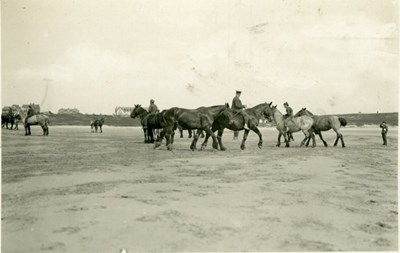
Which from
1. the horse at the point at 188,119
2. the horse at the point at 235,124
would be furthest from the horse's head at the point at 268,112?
the horse at the point at 188,119

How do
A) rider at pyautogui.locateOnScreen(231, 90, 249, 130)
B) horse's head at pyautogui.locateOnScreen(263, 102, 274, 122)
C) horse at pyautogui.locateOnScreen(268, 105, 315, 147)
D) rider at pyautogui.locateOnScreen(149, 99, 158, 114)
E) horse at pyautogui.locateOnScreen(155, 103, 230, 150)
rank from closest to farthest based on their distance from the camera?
horse at pyautogui.locateOnScreen(155, 103, 230, 150) < rider at pyautogui.locateOnScreen(231, 90, 249, 130) < horse's head at pyautogui.locateOnScreen(263, 102, 274, 122) < horse at pyautogui.locateOnScreen(268, 105, 315, 147) < rider at pyautogui.locateOnScreen(149, 99, 158, 114)

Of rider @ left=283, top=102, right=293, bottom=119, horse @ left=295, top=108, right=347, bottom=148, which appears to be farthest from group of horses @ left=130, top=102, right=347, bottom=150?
rider @ left=283, top=102, right=293, bottom=119

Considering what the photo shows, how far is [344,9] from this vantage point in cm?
1080

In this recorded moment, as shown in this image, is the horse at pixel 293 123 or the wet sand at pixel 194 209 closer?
the wet sand at pixel 194 209

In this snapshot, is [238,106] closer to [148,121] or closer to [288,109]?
[288,109]

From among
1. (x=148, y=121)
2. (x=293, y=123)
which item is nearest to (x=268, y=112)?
(x=293, y=123)

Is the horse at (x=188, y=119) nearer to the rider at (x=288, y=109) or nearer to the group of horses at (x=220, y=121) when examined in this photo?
the group of horses at (x=220, y=121)

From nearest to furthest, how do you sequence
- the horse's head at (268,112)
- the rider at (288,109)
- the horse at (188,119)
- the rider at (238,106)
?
1. the horse at (188,119)
2. the rider at (238,106)
3. the horse's head at (268,112)
4. the rider at (288,109)

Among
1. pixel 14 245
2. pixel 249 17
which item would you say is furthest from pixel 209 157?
pixel 14 245

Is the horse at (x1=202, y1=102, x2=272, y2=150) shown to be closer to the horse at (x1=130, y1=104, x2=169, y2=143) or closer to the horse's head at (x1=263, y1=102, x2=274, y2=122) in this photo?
the horse's head at (x1=263, y1=102, x2=274, y2=122)

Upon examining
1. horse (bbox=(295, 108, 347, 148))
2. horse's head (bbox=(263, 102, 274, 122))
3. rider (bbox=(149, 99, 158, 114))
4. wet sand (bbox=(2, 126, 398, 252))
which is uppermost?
rider (bbox=(149, 99, 158, 114))

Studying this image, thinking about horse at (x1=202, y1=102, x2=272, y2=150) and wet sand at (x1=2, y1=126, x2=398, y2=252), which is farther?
horse at (x1=202, y1=102, x2=272, y2=150)

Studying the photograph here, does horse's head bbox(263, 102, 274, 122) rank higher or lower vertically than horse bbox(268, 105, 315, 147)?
higher

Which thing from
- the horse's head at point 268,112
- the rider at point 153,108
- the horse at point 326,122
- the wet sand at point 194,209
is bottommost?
the wet sand at point 194,209
